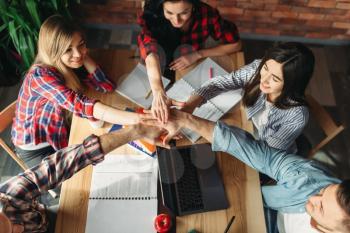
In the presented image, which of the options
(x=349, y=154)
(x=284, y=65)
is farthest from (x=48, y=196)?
(x=349, y=154)

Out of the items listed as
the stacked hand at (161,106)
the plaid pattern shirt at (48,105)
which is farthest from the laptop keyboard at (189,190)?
the plaid pattern shirt at (48,105)

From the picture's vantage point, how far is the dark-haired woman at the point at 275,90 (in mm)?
1499

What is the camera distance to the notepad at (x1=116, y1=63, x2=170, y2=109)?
69.4 inches

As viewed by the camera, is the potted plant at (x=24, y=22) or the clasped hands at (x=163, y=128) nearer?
the clasped hands at (x=163, y=128)

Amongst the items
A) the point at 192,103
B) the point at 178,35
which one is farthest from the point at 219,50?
the point at 192,103

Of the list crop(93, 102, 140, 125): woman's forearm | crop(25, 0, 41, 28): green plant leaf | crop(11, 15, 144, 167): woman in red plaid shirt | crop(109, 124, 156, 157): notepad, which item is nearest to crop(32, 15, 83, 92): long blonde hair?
crop(11, 15, 144, 167): woman in red plaid shirt

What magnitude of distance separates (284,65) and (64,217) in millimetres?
1132

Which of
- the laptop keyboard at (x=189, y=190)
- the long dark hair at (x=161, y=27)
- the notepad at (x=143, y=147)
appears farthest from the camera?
the long dark hair at (x=161, y=27)

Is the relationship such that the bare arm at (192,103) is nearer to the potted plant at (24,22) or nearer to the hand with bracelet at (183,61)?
the hand with bracelet at (183,61)

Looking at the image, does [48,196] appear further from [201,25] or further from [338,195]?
[338,195]

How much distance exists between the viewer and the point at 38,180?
4.44ft

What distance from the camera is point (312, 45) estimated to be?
3.12 meters

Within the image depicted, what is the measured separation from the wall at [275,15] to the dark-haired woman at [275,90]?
1292 millimetres

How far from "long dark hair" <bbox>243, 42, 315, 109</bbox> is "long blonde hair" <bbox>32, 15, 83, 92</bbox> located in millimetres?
926
